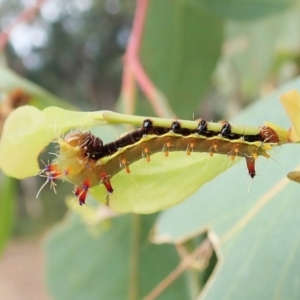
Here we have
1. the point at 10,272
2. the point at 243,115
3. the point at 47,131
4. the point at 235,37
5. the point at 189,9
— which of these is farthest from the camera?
the point at 10,272

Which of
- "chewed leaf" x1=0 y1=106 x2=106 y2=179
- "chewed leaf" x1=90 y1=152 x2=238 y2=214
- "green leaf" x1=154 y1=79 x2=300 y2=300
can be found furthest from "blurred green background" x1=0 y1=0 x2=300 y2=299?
"chewed leaf" x1=0 y1=106 x2=106 y2=179

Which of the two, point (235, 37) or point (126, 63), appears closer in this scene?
point (126, 63)

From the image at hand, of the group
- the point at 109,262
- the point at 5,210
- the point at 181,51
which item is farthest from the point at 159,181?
the point at 181,51

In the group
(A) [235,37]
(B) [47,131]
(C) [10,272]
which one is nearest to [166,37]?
(A) [235,37]

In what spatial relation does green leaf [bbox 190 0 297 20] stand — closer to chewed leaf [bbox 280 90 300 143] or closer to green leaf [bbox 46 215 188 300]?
green leaf [bbox 46 215 188 300]

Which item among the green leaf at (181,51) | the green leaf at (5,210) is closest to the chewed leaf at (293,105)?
the green leaf at (5,210)

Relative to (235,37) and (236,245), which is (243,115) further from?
(235,37)
